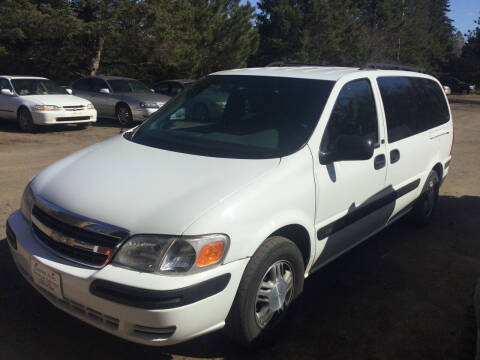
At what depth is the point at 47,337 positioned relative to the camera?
3098 mm

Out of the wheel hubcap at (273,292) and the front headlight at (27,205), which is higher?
Result: the front headlight at (27,205)

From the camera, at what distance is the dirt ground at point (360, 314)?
3.02 metres

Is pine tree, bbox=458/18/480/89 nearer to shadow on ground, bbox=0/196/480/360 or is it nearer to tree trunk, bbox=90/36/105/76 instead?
tree trunk, bbox=90/36/105/76

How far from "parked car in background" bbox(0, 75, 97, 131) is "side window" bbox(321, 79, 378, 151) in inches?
386

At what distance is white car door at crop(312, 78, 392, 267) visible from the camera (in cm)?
336

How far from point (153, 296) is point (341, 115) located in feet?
6.78

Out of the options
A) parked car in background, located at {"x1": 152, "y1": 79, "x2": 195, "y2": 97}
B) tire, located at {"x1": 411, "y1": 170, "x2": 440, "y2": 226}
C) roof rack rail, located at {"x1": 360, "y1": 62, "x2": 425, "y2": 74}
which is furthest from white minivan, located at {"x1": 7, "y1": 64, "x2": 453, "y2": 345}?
parked car in background, located at {"x1": 152, "y1": 79, "x2": 195, "y2": 97}

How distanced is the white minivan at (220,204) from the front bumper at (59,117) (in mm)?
8638

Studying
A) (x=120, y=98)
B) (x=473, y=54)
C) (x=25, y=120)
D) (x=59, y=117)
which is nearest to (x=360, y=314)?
(x=59, y=117)

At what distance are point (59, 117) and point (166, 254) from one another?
1056 cm

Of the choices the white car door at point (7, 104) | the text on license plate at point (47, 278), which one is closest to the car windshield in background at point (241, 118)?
the text on license plate at point (47, 278)

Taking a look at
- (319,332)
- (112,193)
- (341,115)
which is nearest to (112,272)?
(112,193)

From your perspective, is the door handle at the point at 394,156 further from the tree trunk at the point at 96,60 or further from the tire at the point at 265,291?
the tree trunk at the point at 96,60

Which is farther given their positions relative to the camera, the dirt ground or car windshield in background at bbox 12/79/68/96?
car windshield in background at bbox 12/79/68/96
